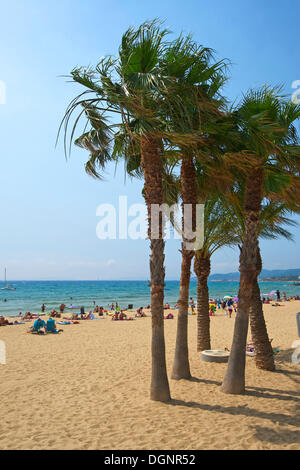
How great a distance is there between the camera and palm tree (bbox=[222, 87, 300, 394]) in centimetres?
685

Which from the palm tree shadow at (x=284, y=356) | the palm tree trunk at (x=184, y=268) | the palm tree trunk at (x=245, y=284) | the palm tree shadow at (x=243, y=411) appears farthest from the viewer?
the palm tree shadow at (x=284, y=356)

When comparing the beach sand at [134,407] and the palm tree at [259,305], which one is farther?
the palm tree at [259,305]

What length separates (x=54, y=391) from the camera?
8008 millimetres

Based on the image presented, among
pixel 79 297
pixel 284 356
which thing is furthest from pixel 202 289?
pixel 79 297

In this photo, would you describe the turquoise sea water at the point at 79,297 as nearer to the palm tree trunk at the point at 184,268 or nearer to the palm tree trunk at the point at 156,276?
the palm tree trunk at the point at 184,268

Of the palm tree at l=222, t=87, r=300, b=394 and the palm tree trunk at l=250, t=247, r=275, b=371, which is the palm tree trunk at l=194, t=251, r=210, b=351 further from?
the palm tree at l=222, t=87, r=300, b=394

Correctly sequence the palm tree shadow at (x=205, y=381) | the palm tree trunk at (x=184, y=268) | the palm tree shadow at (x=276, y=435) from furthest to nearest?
the palm tree shadow at (x=205, y=381)
the palm tree trunk at (x=184, y=268)
the palm tree shadow at (x=276, y=435)

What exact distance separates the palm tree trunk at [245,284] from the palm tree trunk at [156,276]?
1.51m

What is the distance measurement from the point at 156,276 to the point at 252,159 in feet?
10.3

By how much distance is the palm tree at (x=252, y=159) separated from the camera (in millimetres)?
6854

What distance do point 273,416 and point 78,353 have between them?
326 inches

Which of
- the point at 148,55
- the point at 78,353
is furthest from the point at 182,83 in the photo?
the point at 78,353

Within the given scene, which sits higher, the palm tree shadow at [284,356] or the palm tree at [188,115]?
the palm tree at [188,115]

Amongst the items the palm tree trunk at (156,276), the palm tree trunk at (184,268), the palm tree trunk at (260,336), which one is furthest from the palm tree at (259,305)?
the palm tree trunk at (156,276)
